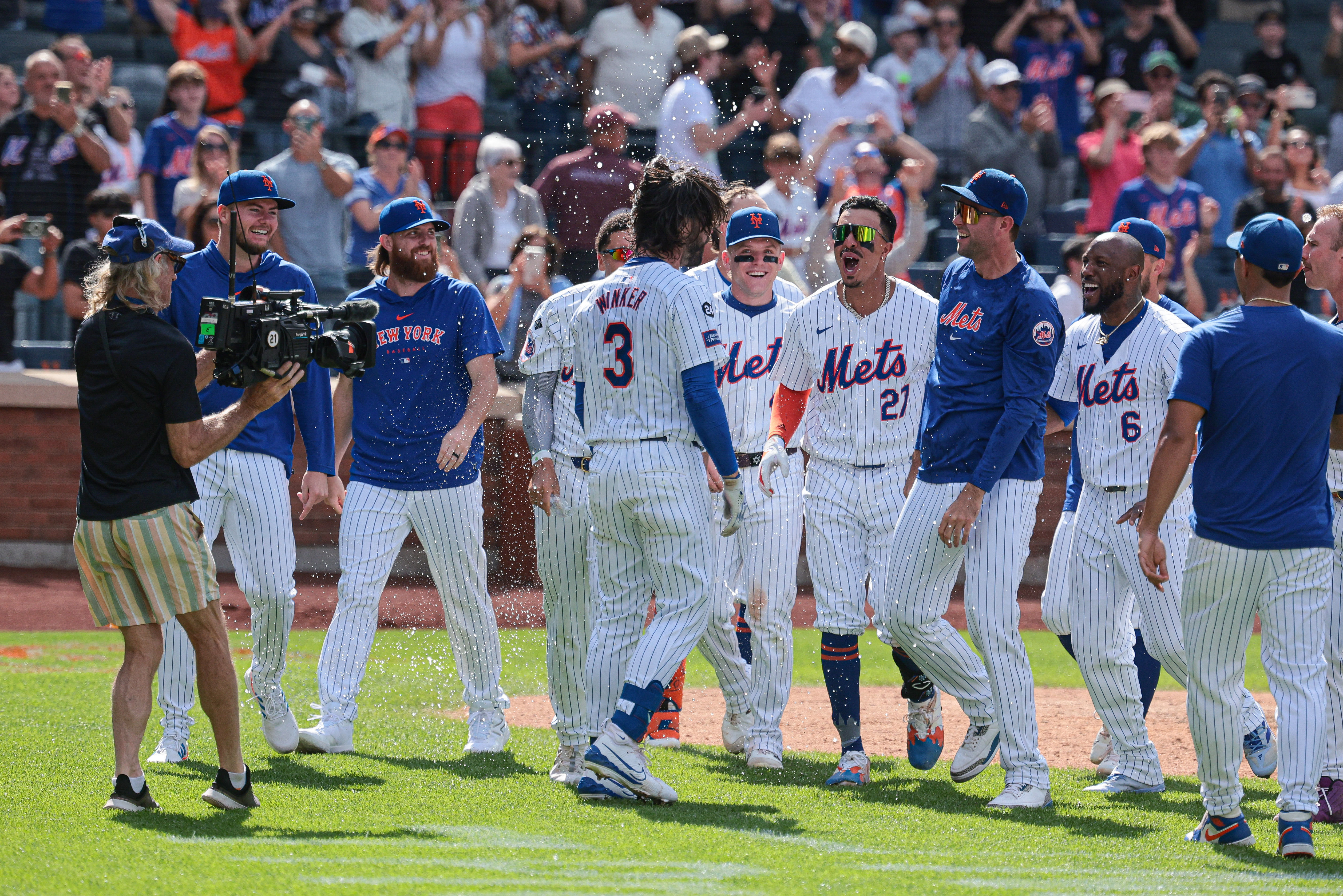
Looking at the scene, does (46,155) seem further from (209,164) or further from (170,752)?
(170,752)

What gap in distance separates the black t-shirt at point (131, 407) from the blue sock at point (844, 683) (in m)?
2.63

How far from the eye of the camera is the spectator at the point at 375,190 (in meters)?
11.5

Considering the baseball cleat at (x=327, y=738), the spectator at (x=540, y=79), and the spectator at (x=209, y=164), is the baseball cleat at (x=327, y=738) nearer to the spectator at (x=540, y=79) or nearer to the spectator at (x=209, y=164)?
the spectator at (x=209, y=164)

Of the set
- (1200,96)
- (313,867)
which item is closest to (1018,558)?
(313,867)

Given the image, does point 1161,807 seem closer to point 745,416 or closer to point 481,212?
point 745,416

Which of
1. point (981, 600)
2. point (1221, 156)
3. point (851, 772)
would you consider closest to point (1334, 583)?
point (981, 600)

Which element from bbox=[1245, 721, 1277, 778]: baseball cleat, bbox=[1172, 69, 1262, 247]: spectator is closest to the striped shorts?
bbox=[1245, 721, 1277, 778]: baseball cleat

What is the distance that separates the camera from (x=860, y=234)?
6.03 meters

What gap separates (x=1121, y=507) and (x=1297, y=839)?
160 cm

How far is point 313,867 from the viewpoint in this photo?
442 centimetres

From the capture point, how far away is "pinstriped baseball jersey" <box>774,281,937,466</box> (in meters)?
6.09

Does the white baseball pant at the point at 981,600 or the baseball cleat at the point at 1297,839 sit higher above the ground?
the white baseball pant at the point at 981,600

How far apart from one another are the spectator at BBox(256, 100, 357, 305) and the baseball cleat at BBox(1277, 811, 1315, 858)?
321 inches

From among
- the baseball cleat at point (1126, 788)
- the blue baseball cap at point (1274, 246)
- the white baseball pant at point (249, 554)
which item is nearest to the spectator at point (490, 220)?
the white baseball pant at point (249, 554)
